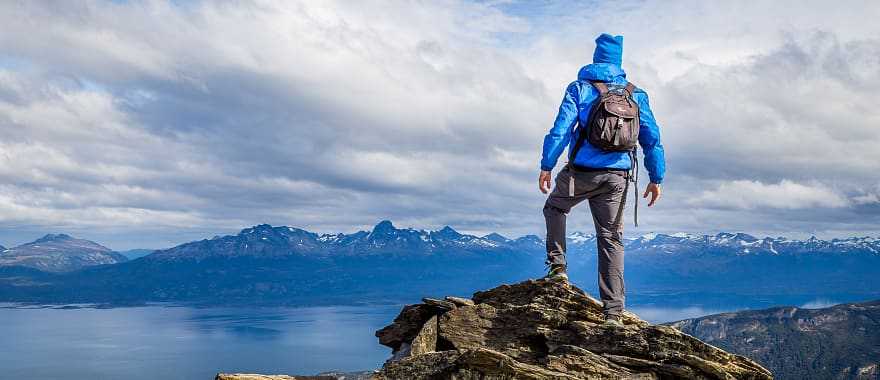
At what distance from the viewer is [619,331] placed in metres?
12.2

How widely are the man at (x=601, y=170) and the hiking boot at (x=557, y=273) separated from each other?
57 centimetres

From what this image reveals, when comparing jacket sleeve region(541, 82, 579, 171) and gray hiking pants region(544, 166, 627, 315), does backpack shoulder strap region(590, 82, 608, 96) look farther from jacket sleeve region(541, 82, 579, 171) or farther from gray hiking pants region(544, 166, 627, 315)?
gray hiking pants region(544, 166, 627, 315)

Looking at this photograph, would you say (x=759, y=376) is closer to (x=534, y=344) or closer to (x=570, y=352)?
(x=570, y=352)

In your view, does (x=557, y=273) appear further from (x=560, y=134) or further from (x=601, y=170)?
(x=560, y=134)

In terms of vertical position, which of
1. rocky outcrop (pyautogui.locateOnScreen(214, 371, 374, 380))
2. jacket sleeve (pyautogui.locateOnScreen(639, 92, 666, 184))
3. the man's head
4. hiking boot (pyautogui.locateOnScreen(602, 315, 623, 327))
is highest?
the man's head

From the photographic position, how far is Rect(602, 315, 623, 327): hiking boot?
12510 mm

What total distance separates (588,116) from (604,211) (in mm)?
2006

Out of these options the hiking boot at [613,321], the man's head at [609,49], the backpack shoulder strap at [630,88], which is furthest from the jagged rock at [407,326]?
the man's head at [609,49]

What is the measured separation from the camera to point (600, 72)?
1321 cm

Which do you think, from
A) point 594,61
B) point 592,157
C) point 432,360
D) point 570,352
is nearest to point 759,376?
point 570,352

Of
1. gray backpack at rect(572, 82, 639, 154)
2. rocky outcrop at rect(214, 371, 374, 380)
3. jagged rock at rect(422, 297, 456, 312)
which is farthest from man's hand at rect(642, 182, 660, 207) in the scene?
rocky outcrop at rect(214, 371, 374, 380)

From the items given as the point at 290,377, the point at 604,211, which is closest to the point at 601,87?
the point at 604,211

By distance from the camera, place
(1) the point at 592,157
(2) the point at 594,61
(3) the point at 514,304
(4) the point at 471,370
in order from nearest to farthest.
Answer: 1. (4) the point at 471,370
2. (1) the point at 592,157
3. (2) the point at 594,61
4. (3) the point at 514,304

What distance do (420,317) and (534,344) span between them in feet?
12.6
